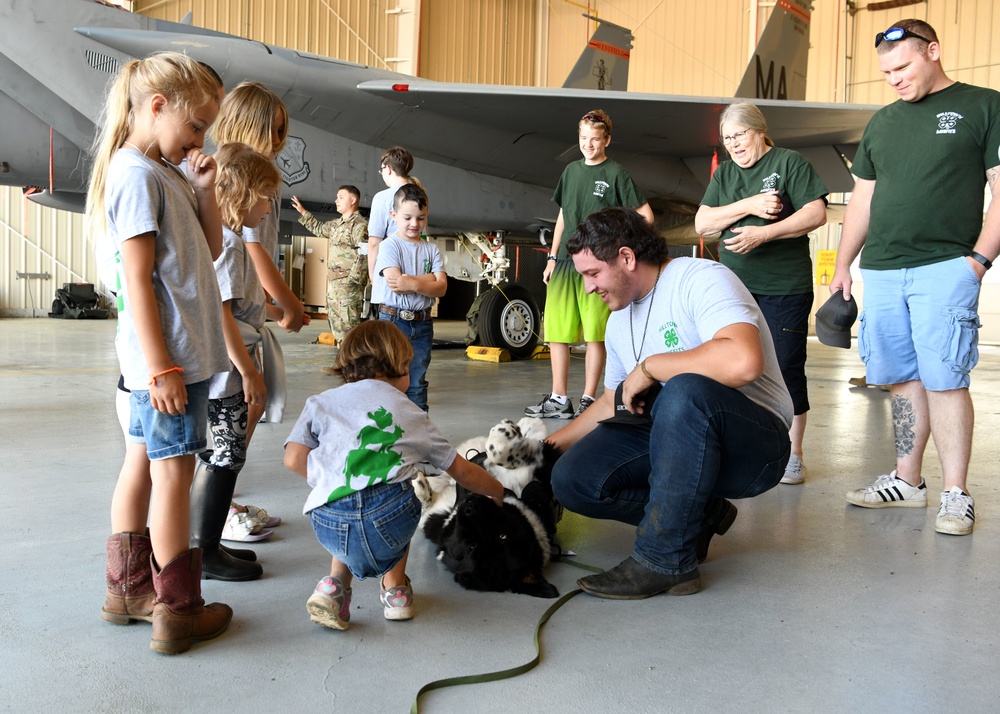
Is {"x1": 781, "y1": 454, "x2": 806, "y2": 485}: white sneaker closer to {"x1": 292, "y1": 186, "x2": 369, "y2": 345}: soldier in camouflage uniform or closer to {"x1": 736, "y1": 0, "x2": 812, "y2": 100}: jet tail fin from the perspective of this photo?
{"x1": 292, "y1": 186, "x2": 369, "y2": 345}: soldier in camouflage uniform

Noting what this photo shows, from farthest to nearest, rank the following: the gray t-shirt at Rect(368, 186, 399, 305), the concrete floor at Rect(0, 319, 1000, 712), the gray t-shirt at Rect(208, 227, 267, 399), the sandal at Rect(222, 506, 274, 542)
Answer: the gray t-shirt at Rect(368, 186, 399, 305) < the sandal at Rect(222, 506, 274, 542) < the gray t-shirt at Rect(208, 227, 267, 399) < the concrete floor at Rect(0, 319, 1000, 712)

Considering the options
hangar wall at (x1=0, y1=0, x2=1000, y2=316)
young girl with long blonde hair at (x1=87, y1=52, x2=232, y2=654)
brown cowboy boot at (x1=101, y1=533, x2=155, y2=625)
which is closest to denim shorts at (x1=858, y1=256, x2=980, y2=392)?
young girl with long blonde hair at (x1=87, y1=52, x2=232, y2=654)

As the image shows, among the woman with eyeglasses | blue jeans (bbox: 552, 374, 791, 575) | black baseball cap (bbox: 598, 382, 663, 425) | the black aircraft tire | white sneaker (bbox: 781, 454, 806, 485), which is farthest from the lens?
the black aircraft tire

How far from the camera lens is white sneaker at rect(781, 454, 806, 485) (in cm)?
349

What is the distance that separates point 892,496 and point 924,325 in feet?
2.31

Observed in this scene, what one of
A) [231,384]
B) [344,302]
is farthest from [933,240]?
[344,302]

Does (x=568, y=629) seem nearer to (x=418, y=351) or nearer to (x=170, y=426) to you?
(x=170, y=426)

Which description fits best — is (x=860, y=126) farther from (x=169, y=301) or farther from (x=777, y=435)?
(x=169, y=301)

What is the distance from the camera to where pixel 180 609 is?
1.76 metres

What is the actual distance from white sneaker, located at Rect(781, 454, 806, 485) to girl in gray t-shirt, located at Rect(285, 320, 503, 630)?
2.02 meters

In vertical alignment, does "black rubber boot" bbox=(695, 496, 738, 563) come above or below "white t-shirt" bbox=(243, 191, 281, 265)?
below

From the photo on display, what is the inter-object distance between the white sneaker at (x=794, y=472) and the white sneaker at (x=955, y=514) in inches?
26.4

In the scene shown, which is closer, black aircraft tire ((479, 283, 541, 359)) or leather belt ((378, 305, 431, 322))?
leather belt ((378, 305, 431, 322))

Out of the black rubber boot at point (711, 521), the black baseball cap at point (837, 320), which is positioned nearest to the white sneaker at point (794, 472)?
the black baseball cap at point (837, 320)
